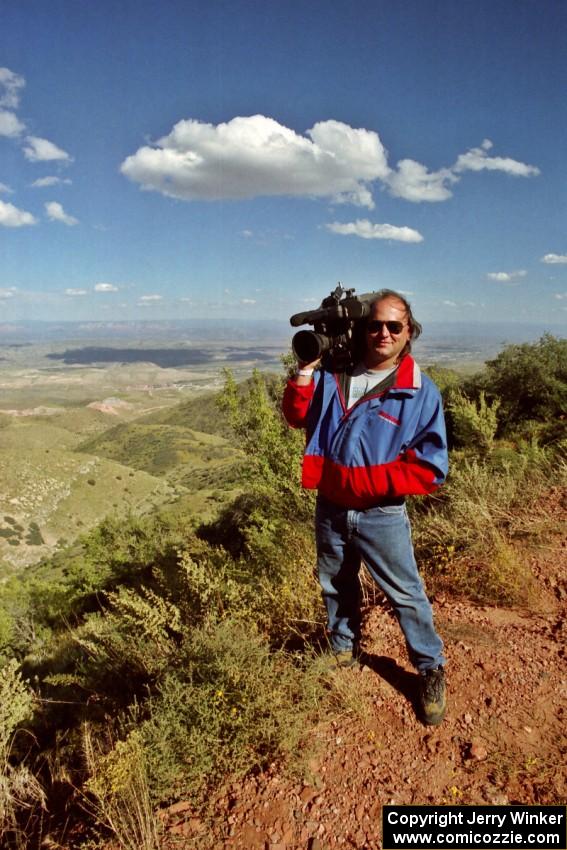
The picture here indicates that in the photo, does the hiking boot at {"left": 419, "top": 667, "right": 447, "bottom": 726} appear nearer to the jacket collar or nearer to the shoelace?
the shoelace

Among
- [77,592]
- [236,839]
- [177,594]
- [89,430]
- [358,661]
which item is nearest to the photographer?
[236,839]

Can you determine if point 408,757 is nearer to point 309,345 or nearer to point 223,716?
point 223,716

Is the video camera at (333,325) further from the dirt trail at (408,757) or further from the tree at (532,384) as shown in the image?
the tree at (532,384)

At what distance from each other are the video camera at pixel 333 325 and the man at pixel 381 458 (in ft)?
0.25

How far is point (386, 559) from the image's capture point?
226cm

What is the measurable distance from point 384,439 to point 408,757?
4.94 ft

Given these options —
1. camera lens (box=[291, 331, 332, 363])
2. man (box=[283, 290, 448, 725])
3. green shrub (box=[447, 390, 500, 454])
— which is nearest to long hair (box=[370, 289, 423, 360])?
man (box=[283, 290, 448, 725])

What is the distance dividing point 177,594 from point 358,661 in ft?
6.82

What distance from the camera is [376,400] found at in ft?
6.97

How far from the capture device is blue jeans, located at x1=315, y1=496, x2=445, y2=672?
2.25m

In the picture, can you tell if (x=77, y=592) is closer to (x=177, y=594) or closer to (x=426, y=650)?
(x=177, y=594)

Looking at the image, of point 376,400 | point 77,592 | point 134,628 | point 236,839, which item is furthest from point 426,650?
point 77,592

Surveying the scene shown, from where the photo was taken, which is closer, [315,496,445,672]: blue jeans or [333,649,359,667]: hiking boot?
[315,496,445,672]: blue jeans

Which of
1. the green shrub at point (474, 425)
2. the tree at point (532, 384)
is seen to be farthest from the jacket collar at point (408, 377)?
the tree at point (532, 384)
